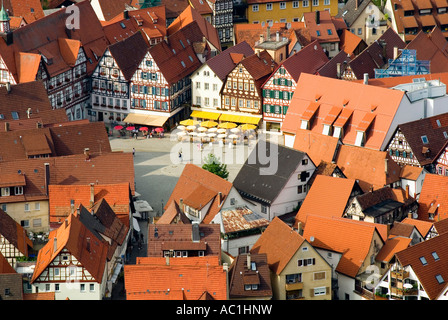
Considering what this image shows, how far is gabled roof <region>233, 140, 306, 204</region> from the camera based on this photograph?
389 feet

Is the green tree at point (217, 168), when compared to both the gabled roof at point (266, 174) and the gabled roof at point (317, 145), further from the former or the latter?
the gabled roof at point (317, 145)

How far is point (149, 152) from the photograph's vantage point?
13838 centimetres

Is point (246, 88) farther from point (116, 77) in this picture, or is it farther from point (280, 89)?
point (116, 77)

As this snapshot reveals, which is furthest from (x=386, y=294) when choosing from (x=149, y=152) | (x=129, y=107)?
(x=129, y=107)

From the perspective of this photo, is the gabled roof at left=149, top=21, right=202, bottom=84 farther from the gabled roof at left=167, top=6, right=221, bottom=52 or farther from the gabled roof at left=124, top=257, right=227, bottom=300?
the gabled roof at left=124, top=257, right=227, bottom=300

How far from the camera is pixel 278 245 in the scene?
341ft

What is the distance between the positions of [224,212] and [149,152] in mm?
27616

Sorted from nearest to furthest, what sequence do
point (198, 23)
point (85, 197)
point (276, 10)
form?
1. point (85, 197)
2. point (198, 23)
3. point (276, 10)

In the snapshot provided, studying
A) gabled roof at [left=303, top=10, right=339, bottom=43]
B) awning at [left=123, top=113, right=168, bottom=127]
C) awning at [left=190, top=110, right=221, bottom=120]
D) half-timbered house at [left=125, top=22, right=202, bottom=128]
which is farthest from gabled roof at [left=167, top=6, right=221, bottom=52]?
awning at [left=123, top=113, right=168, bottom=127]

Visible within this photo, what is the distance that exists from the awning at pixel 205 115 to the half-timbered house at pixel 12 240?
128 ft

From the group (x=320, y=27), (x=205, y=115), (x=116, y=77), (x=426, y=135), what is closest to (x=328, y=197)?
(x=426, y=135)

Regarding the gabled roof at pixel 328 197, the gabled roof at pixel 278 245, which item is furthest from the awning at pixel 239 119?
the gabled roof at pixel 278 245

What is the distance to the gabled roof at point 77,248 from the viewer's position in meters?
101

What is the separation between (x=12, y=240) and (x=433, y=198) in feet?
126
